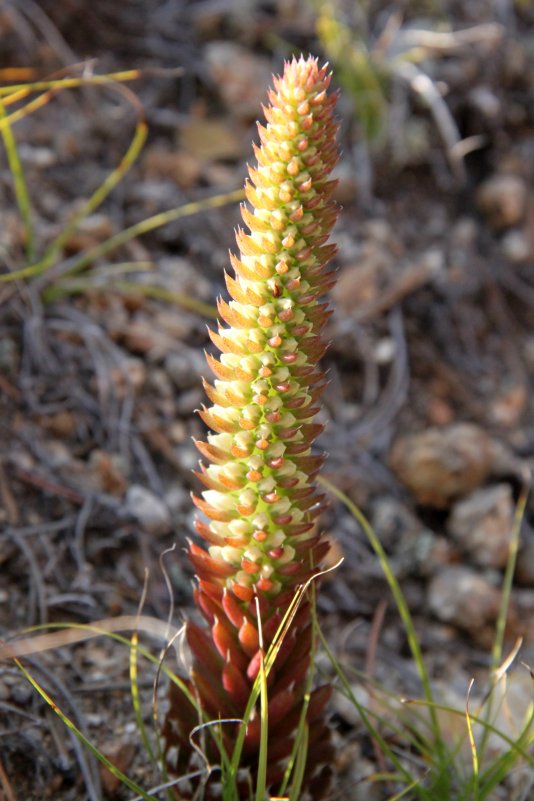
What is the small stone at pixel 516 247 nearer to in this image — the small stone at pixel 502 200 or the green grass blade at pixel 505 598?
the small stone at pixel 502 200

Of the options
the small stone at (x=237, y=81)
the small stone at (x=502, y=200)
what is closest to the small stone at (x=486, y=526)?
the small stone at (x=502, y=200)

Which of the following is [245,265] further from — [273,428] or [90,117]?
[90,117]

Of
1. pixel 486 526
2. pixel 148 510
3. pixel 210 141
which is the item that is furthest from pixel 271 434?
pixel 210 141

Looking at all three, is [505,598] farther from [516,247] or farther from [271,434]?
[516,247]

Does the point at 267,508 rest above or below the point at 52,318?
below

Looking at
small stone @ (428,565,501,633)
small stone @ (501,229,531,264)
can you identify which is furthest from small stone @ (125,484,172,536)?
small stone @ (501,229,531,264)

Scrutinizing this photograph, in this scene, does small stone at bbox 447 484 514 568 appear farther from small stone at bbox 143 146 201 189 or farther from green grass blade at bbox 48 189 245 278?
small stone at bbox 143 146 201 189

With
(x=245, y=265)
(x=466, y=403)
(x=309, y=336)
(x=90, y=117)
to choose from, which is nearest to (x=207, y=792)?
(x=309, y=336)
